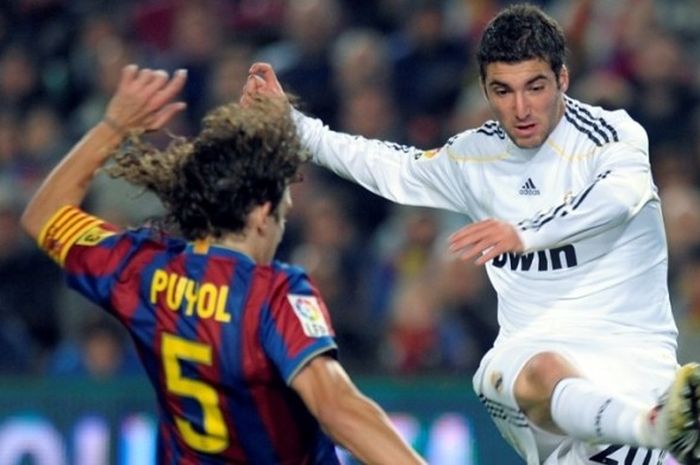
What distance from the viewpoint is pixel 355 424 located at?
194 inches

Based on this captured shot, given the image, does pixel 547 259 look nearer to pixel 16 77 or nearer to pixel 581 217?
pixel 581 217

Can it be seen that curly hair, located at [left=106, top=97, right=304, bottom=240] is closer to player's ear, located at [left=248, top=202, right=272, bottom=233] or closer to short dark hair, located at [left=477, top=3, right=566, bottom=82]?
player's ear, located at [left=248, top=202, right=272, bottom=233]

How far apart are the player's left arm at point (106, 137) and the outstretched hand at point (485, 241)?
1.08 meters

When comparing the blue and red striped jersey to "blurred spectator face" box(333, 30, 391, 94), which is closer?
the blue and red striped jersey

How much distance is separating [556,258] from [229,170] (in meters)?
1.47

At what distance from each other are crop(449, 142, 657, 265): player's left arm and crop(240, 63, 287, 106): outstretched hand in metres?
1.08

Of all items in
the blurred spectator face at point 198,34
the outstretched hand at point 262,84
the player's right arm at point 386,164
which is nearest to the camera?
the outstretched hand at point 262,84

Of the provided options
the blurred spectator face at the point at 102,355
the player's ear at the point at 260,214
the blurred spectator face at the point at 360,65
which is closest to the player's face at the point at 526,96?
the player's ear at the point at 260,214

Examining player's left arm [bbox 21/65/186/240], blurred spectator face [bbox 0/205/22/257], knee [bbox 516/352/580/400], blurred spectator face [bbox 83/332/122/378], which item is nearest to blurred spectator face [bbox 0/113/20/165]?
blurred spectator face [bbox 0/205/22/257]

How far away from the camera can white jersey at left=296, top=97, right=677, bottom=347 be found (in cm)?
607

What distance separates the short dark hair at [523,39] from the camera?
6059 millimetres

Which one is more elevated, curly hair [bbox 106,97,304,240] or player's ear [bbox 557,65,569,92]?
player's ear [bbox 557,65,569,92]

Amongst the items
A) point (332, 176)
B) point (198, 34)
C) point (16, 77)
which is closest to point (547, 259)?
point (332, 176)

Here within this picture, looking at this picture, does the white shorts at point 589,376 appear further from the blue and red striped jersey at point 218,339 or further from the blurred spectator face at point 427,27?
the blurred spectator face at point 427,27
